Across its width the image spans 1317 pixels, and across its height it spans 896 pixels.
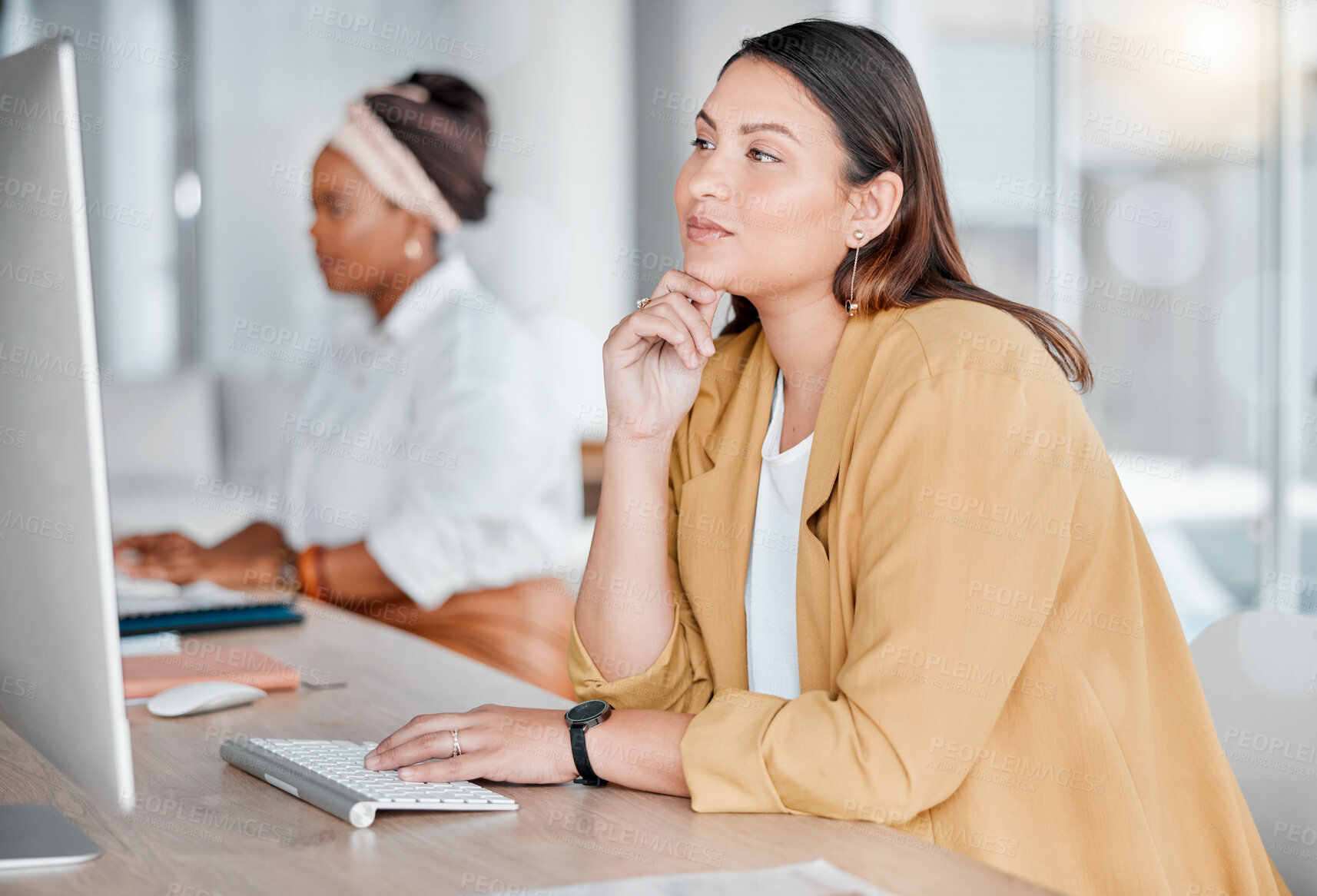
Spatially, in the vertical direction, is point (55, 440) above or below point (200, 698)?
above

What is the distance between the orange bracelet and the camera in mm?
2508

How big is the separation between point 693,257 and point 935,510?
481 mm

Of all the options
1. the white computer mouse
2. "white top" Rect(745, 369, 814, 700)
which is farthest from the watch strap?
the white computer mouse

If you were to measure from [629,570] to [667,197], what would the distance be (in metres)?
3.96

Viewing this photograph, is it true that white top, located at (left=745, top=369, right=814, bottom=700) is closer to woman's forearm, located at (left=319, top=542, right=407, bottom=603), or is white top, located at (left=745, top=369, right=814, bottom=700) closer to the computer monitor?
the computer monitor

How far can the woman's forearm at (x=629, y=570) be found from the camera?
141 cm

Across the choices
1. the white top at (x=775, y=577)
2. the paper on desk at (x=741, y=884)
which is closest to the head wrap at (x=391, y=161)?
the white top at (x=775, y=577)

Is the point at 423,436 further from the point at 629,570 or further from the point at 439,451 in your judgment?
the point at 629,570

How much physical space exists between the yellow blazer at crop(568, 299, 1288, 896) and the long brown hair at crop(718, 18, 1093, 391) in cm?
7

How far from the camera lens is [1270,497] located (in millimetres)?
3797

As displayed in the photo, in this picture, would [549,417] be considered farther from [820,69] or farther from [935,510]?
[935,510]

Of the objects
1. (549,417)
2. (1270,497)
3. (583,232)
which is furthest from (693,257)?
(583,232)

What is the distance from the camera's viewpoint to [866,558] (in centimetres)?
114

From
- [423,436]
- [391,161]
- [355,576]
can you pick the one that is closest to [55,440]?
[355,576]
